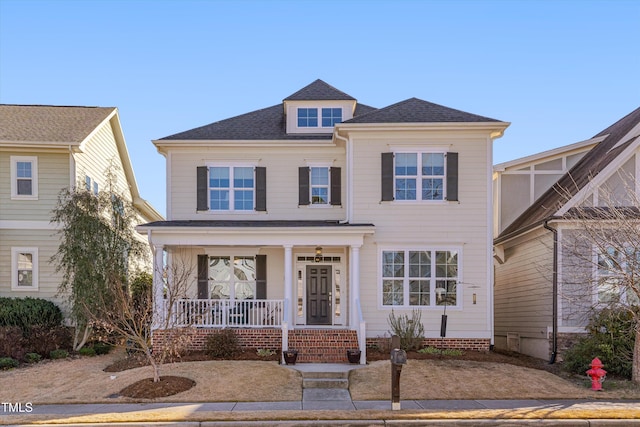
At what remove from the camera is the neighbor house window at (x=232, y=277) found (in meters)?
16.9

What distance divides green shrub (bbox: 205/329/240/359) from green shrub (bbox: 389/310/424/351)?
13.7 ft

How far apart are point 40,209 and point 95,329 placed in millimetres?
4231

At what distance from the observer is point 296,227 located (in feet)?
49.2

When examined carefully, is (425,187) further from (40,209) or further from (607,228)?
(40,209)

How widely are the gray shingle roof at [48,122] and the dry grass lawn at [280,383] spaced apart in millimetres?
7623

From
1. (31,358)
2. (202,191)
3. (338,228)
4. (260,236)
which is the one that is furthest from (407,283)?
(31,358)

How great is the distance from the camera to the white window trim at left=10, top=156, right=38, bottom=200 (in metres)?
17.6

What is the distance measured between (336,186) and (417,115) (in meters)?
3.22

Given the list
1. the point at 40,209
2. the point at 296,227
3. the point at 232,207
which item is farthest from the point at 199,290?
the point at 40,209

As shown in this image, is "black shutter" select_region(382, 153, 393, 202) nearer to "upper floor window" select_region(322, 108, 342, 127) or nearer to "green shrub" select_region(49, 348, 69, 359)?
"upper floor window" select_region(322, 108, 342, 127)

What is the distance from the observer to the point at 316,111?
59.2ft

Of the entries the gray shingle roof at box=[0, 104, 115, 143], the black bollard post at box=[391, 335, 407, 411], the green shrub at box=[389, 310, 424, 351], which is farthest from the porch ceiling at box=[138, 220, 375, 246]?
the black bollard post at box=[391, 335, 407, 411]

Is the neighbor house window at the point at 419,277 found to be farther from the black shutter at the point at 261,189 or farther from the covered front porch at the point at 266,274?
the black shutter at the point at 261,189

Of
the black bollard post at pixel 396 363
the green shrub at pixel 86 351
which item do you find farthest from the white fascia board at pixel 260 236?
the black bollard post at pixel 396 363
